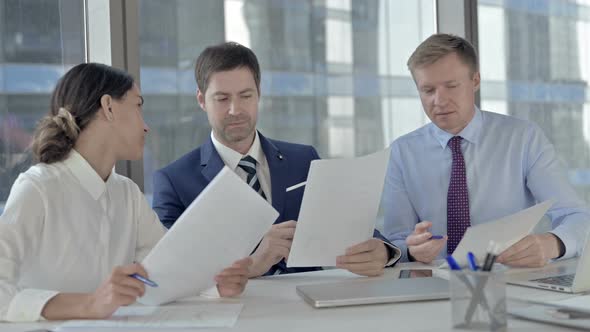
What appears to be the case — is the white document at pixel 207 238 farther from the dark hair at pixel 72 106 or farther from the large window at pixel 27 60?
the large window at pixel 27 60

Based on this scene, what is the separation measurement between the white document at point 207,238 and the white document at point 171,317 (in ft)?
0.14

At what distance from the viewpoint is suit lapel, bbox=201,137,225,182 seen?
2.33 metres

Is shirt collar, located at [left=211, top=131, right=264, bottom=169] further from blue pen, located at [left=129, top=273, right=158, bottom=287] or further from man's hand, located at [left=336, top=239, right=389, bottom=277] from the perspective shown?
blue pen, located at [left=129, top=273, right=158, bottom=287]

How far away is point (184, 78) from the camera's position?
3.19 m

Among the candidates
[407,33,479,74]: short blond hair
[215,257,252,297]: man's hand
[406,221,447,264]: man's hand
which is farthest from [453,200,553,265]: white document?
[407,33,479,74]: short blond hair

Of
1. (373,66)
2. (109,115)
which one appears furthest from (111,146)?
(373,66)

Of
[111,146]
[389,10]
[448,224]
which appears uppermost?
[389,10]

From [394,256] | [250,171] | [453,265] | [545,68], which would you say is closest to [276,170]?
[250,171]

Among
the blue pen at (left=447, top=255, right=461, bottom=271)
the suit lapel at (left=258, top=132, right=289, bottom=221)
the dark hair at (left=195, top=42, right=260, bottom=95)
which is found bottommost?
the blue pen at (left=447, top=255, right=461, bottom=271)

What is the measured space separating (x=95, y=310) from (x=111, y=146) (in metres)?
0.58

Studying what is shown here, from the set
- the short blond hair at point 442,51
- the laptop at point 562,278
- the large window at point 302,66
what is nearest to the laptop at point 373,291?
the laptop at point 562,278

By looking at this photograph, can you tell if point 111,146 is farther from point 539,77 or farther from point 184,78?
point 539,77

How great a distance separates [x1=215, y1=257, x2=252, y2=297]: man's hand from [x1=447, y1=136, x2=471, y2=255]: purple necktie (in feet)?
3.43

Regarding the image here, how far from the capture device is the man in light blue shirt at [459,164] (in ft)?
8.27
